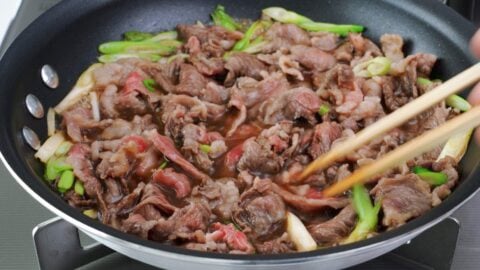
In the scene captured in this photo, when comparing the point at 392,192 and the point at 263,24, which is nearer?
the point at 392,192

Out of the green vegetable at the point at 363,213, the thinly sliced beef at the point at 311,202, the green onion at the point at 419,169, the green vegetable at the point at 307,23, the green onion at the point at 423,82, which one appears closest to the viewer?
the green vegetable at the point at 363,213

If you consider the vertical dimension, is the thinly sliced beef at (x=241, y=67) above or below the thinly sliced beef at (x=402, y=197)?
above

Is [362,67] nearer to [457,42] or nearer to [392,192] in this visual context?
[457,42]

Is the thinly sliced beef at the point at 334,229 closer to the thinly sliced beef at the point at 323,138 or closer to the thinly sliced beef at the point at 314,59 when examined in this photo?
the thinly sliced beef at the point at 323,138


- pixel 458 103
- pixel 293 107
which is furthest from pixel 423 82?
pixel 293 107

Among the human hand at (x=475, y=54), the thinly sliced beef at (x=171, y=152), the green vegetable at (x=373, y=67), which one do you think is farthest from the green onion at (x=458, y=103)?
the thinly sliced beef at (x=171, y=152)

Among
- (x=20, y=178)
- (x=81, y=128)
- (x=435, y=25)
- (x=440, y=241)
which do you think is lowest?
(x=440, y=241)

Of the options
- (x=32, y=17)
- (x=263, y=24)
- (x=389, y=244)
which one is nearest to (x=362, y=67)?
(x=263, y=24)
